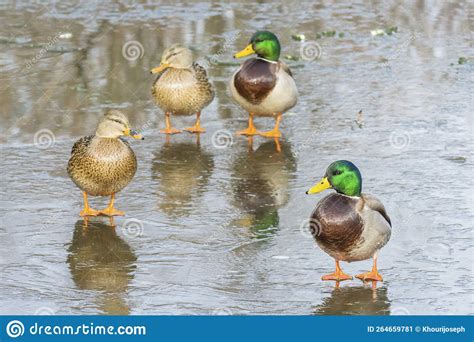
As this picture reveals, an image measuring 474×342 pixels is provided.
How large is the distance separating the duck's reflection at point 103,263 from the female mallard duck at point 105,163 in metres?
0.25

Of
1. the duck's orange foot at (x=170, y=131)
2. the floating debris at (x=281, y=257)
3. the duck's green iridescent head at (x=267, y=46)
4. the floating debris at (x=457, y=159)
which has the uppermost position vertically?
the duck's green iridescent head at (x=267, y=46)

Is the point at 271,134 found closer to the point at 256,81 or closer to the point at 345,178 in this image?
the point at 256,81

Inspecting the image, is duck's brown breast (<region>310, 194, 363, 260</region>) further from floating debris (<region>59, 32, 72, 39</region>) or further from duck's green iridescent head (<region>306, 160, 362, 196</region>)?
floating debris (<region>59, 32, 72, 39</region>)

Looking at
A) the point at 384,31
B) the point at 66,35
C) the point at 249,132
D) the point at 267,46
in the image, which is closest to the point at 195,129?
the point at 249,132

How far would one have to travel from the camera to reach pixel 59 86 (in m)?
11.8

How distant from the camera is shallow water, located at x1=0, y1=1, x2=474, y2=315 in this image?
22.5 ft

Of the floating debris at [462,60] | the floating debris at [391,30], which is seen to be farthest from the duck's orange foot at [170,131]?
the floating debris at [391,30]

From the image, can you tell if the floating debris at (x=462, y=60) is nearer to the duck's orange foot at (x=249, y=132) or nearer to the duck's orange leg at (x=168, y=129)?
the duck's orange foot at (x=249, y=132)

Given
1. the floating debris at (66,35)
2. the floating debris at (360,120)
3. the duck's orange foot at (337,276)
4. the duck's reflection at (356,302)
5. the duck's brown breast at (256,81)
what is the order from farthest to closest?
1. the floating debris at (66,35)
2. the floating debris at (360,120)
3. the duck's brown breast at (256,81)
4. the duck's orange foot at (337,276)
5. the duck's reflection at (356,302)

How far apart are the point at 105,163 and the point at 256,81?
2.53 meters

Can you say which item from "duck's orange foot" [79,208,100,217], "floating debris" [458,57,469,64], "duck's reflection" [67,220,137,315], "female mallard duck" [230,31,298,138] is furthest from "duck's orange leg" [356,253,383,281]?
"floating debris" [458,57,469,64]

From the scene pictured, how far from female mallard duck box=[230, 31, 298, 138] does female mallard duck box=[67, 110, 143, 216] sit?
220 centimetres

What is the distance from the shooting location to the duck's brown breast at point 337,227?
22.4ft

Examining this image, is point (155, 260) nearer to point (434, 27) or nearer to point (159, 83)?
point (159, 83)
